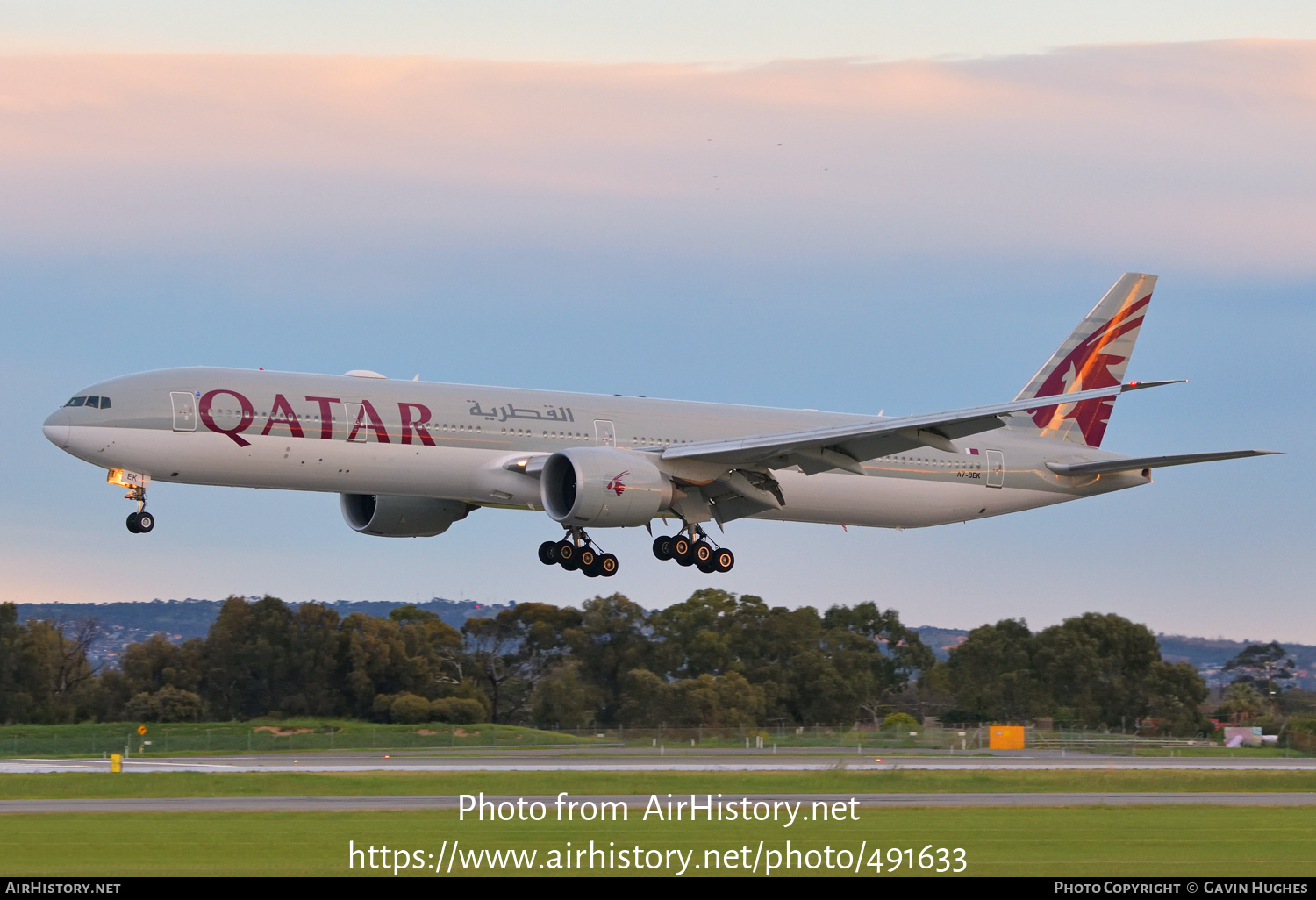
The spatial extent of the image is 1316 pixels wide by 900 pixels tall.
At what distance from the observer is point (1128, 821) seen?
3334cm

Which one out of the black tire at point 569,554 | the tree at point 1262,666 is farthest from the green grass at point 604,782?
the tree at point 1262,666

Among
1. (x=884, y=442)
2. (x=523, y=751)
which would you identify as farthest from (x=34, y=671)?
(x=884, y=442)

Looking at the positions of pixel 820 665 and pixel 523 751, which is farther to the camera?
pixel 820 665

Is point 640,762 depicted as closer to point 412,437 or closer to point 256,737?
point 412,437

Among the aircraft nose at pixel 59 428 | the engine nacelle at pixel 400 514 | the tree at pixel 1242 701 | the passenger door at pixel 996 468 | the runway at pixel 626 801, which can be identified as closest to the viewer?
the runway at pixel 626 801

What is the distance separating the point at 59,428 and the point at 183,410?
286 cm

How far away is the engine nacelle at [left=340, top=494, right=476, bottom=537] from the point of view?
1919 inches

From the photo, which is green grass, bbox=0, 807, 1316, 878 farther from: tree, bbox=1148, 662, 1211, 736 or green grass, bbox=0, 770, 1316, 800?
tree, bbox=1148, 662, 1211, 736

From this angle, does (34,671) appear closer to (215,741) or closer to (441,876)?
(215,741)

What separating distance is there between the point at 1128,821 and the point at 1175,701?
185 feet

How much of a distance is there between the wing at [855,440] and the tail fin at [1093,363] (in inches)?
420

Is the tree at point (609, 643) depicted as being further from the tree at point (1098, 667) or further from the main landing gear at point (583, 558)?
the main landing gear at point (583, 558)

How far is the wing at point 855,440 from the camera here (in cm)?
4194

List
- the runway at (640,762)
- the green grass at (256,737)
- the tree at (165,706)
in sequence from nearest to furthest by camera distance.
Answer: the runway at (640,762)
the green grass at (256,737)
the tree at (165,706)
